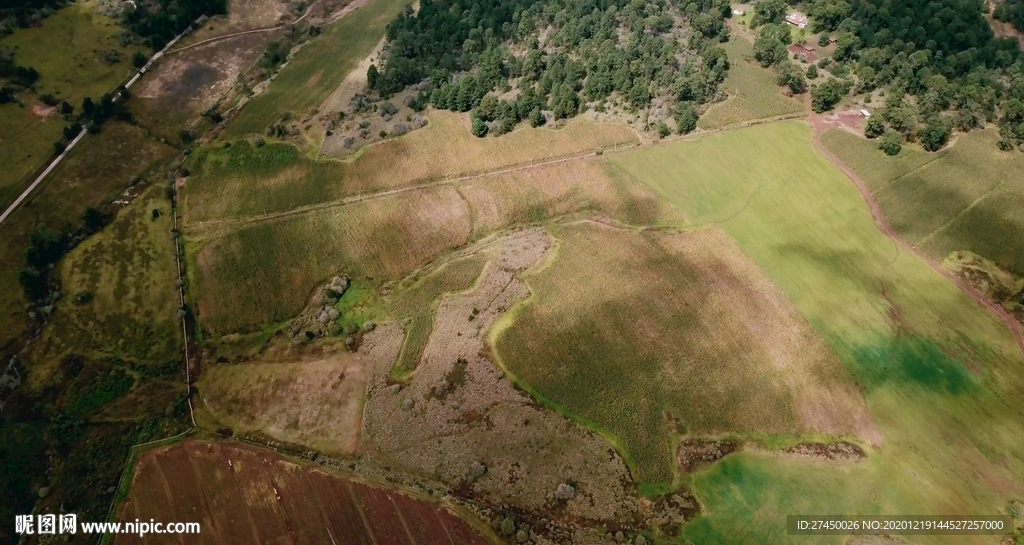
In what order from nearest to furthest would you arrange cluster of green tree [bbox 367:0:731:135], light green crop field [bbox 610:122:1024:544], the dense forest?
light green crop field [bbox 610:122:1024:544], the dense forest, cluster of green tree [bbox 367:0:731:135]

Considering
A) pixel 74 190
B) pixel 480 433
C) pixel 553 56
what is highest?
pixel 74 190

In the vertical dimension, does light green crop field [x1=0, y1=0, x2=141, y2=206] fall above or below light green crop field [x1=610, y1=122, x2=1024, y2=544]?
above

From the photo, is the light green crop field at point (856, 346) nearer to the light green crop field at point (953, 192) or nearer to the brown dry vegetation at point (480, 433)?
the light green crop field at point (953, 192)

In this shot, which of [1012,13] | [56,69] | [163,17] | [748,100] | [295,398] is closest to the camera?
[295,398]

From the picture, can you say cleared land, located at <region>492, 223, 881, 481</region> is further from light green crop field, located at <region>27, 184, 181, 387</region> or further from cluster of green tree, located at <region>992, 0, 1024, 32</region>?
cluster of green tree, located at <region>992, 0, 1024, 32</region>

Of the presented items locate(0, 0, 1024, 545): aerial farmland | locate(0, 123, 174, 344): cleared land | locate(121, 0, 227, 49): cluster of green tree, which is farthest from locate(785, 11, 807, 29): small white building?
locate(121, 0, 227, 49): cluster of green tree

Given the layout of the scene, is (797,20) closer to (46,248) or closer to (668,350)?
(668,350)

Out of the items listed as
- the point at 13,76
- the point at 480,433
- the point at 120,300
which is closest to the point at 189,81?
the point at 13,76

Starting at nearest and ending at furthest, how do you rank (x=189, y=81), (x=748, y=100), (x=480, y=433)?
(x=480, y=433), (x=748, y=100), (x=189, y=81)
